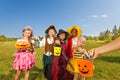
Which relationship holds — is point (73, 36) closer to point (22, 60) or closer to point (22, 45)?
point (22, 45)

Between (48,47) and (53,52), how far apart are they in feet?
0.87

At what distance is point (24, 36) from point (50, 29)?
3.39 feet

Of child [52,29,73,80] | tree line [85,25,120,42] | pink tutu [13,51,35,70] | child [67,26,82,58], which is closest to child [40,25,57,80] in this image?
child [52,29,73,80]

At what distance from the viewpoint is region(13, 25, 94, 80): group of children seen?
754 centimetres

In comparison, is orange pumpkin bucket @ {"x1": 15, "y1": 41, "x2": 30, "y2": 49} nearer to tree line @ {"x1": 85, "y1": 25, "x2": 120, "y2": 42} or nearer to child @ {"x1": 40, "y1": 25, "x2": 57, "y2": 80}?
child @ {"x1": 40, "y1": 25, "x2": 57, "y2": 80}

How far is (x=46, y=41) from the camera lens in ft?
27.1

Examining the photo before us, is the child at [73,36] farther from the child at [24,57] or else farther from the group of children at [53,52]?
the child at [24,57]

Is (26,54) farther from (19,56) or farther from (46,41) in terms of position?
(46,41)

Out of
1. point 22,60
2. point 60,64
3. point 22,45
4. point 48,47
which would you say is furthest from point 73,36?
point 22,60

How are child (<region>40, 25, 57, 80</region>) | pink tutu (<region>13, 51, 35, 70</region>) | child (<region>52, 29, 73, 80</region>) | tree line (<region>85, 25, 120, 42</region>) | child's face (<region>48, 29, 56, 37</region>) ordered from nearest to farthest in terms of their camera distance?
pink tutu (<region>13, 51, 35, 70</region>) → child (<region>52, 29, 73, 80</region>) → child (<region>40, 25, 57, 80</region>) → child's face (<region>48, 29, 56, 37</region>) → tree line (<region>85, 25, 120, 42</region>)

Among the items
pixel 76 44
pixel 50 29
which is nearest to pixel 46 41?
pixel 50 29

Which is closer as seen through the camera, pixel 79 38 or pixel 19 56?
pixel 19 56

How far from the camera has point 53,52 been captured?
801cm

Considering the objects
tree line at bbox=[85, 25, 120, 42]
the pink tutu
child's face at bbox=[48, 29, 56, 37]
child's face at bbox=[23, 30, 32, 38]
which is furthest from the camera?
tree line at bbox=[85, 25, 120, 42]
